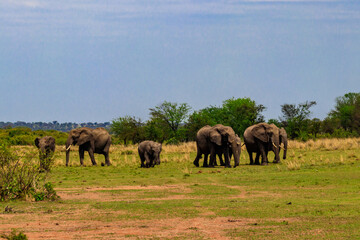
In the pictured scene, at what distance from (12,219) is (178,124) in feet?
194

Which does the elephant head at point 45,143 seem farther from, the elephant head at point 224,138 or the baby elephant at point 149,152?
the elephant head at point 224,138

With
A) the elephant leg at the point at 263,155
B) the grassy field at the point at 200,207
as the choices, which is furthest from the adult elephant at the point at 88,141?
the elephant leg at the point at 263,155

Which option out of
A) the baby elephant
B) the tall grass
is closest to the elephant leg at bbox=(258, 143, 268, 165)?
the tall grass

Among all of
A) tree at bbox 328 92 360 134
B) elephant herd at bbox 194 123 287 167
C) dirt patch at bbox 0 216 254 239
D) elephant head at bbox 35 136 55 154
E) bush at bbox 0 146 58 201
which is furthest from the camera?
tree at bbox 328 92 360 134

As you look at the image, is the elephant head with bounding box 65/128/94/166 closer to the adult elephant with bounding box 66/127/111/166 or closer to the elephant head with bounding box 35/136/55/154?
the adult elephant with bounding box 66/127/111/166

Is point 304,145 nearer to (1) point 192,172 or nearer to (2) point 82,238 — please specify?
(1) point 192,172

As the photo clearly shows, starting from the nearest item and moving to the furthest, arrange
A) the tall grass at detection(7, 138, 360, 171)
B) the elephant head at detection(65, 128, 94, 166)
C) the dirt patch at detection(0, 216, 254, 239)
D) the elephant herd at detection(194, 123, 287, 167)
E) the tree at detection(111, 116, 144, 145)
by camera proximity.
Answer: the dirt patch at detection(0, 216, 254, 239)
the elephant herd at detection(194, 123, 287, 167)
the tall grass at detection(7, 138, 360, 171)
the elephant head at detection(65, 128, 94, 166)
the tree at detection(111, 116, 144, 145)

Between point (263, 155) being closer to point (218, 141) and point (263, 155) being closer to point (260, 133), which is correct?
point (260, 133)

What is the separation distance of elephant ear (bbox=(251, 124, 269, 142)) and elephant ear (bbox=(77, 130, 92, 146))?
9596mm

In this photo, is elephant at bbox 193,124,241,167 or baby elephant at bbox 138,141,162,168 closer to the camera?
elephant at bbox 193,124,241,167

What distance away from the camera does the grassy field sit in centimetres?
1325

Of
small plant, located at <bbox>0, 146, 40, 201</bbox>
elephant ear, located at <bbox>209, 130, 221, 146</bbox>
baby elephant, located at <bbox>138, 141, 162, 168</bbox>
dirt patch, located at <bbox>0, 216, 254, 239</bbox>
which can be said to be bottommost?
dirt patch, located at <bbox>0, 216, 254, 239</bbox>

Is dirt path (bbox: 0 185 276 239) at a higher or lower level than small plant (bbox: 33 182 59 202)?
lower

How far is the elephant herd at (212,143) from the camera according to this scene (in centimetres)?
3250
